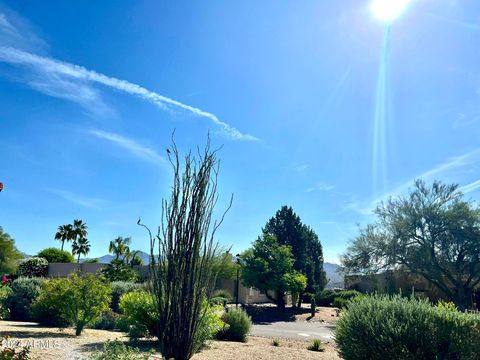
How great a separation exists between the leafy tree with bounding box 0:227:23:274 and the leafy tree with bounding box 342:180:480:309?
29.5 metres

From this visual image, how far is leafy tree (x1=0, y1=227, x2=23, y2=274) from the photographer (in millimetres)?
33094

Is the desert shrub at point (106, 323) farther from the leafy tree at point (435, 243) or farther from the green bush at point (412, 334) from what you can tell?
the leafy tree at point (435, 243)

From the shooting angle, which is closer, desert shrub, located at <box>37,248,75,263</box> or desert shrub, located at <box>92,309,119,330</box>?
desert shrub, located at <box>92,309,119,330</box>

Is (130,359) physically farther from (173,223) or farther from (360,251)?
(360,251)

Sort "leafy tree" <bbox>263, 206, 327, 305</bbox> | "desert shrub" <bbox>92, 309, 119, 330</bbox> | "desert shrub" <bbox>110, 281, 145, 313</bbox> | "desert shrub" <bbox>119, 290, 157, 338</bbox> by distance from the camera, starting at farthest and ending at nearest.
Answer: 1. "leafy tree" <bbox>263, 206, 327, 305</bbox>
2. "desert shrub" <bbox>110, 281, 145, 313</bbox>
3. "desert shrub" <bbox>92, 309, 119, 330</bbox>
4. "desert shrub" <bbox>119, 290, 157, 338</bbox>

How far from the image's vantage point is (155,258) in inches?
285

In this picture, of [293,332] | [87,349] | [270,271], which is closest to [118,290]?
[293,332]

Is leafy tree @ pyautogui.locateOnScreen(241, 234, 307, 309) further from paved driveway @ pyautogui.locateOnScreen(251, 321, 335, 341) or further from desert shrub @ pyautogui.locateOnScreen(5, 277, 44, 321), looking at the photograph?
desert shrub @ pyautogui.locateOnScreen(5, 277, 44, 321)

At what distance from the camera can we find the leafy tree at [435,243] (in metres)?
29.7

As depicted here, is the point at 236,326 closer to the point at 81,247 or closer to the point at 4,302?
the point at 4,302

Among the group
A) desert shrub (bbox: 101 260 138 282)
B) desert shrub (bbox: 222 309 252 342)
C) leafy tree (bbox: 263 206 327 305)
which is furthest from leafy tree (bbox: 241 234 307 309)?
desert shrub (bbox: 222 309 252 342)

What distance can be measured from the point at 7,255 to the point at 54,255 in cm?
1345

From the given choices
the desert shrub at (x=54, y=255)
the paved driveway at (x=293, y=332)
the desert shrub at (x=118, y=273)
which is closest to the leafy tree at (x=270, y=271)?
the paved driveway at (x=293, y=332)

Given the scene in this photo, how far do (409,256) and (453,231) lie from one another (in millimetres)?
3685
